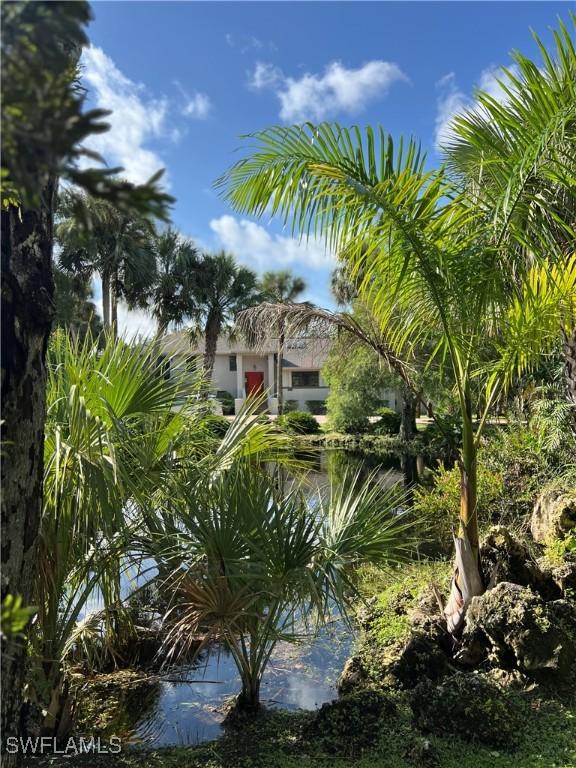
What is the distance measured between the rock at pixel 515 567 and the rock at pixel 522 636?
1.51ft

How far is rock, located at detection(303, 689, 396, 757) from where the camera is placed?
3.12m

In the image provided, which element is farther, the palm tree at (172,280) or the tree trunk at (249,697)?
the palm tree at (172,280)

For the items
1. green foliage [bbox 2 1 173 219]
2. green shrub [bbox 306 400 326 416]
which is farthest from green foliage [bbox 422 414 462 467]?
green shrub [bbox 306 400 326 416]

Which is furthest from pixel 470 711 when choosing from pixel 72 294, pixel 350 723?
pixel 72 294

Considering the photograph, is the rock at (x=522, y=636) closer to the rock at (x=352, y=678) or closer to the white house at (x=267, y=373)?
the rock at (x=352, y=678)

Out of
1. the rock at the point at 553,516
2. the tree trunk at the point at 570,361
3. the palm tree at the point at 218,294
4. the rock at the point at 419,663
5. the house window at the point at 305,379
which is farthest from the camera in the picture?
the house window at the point at 305,379

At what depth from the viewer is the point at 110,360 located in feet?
11.3

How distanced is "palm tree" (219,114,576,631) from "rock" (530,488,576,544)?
2.01 meters

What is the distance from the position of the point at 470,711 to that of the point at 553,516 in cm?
337

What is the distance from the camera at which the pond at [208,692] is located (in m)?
3.88

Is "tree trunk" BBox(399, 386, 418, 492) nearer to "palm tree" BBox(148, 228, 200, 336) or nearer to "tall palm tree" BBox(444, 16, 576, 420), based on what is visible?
"palm tree" BBox(148, 228, 200, 336)

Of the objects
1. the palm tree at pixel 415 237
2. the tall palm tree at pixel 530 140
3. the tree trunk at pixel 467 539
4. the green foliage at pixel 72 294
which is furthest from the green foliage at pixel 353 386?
the tall palm tree at pixel 530 140

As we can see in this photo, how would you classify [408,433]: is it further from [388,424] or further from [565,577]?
[565,577]

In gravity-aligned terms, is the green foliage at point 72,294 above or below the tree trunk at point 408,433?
above
